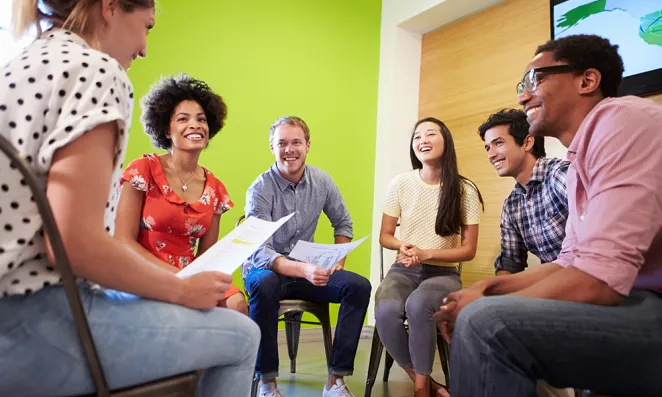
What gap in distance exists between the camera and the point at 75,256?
712mm

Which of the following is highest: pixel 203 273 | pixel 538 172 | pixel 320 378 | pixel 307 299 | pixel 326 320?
pixel 538 172

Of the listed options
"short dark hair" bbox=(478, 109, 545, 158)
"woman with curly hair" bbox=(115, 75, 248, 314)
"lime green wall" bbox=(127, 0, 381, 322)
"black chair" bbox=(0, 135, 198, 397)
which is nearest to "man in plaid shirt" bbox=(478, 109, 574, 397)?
"short dark hair" bbox=(478, 109, 545, 158)

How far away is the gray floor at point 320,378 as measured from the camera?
91.5 inches

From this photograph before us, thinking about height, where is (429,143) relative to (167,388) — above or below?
above

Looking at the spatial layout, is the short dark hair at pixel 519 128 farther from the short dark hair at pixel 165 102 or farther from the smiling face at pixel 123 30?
the smiling face at pixel 123 30

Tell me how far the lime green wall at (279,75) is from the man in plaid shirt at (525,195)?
1.55 metres

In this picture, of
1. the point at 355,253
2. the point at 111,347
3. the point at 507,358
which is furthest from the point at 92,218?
the point at 355,253

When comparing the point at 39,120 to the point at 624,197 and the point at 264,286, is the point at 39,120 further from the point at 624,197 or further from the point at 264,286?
the point at 264,286

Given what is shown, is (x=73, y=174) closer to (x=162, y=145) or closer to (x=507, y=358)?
(x=507, y=358)

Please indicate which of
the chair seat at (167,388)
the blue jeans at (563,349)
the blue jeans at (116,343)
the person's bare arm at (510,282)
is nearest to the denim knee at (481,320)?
the blue jeans at (563,349)

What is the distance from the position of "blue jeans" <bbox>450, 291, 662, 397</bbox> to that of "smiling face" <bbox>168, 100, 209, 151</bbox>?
151 cm

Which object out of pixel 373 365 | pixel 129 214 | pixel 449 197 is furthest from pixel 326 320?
pixel 129 214

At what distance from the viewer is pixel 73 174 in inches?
27.5

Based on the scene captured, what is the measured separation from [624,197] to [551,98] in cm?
50
